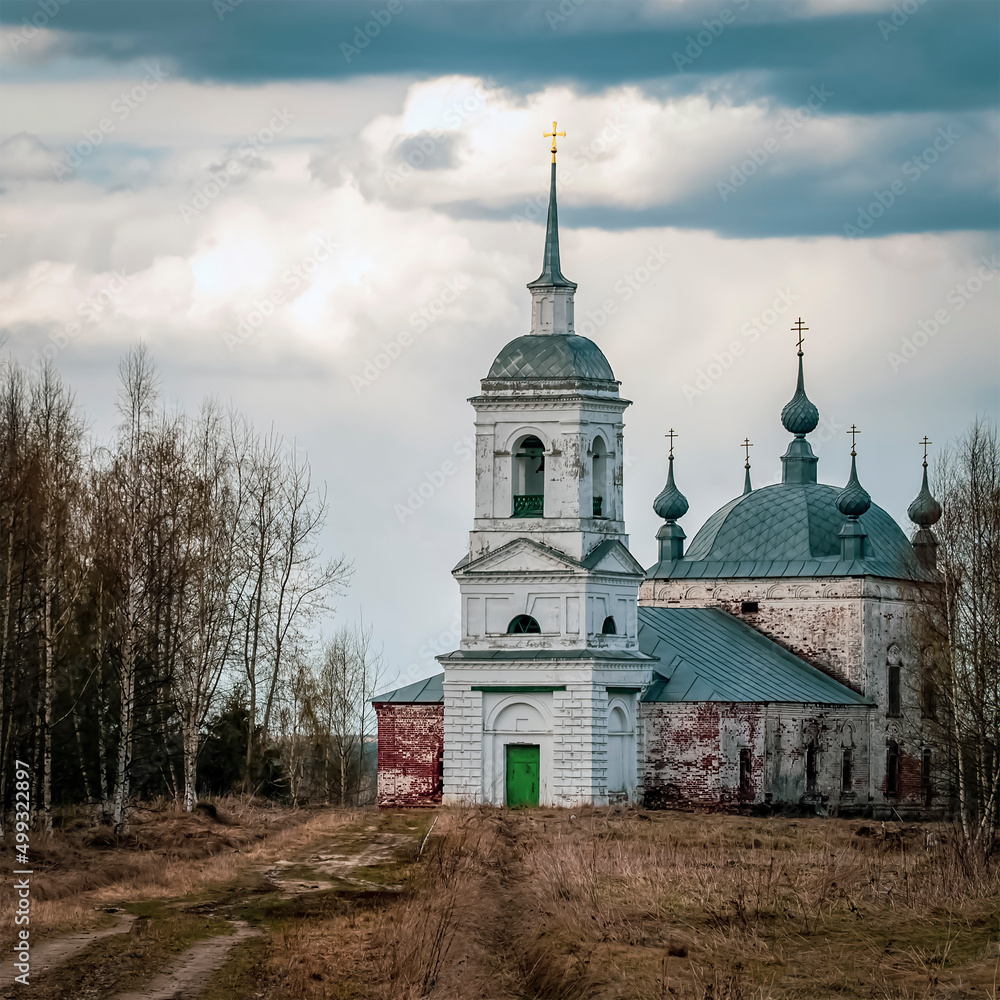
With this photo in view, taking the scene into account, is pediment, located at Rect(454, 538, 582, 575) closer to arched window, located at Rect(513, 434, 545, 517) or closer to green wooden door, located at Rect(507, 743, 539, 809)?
arched window, located at Rect(513, 434, 545, 517)

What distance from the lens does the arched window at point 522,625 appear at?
37.2 m

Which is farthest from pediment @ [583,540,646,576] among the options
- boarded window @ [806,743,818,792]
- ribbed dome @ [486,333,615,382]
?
boarded window @ [806,743,818,792]

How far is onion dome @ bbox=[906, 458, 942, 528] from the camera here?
154ft

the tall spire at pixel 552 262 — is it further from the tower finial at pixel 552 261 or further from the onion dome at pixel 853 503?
the onion dome at pixel 853 503

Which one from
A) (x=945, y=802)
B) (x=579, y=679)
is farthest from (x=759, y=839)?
(x=945, y=802)

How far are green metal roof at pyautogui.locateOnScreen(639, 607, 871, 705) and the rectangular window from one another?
1.33m

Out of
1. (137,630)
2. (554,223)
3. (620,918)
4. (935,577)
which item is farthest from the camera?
(554,223)

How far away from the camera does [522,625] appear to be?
3728 cm

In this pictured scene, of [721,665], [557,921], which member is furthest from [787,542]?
[557,921]

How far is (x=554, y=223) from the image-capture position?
1532 inches

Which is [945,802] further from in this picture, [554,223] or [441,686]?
[554,223]

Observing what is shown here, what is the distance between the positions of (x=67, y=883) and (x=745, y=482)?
104 ft

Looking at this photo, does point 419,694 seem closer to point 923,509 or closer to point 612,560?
point 612,560

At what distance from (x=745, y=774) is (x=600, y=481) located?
642 centimetres
